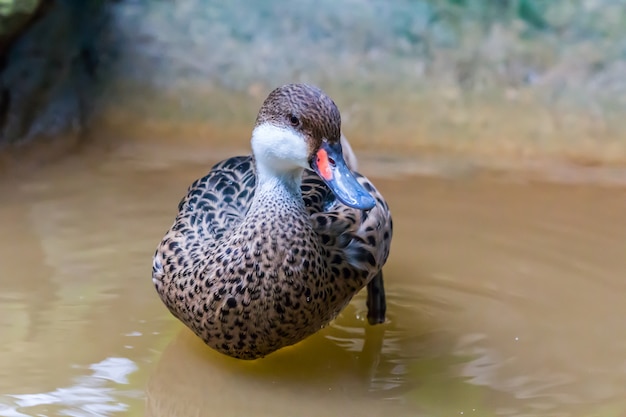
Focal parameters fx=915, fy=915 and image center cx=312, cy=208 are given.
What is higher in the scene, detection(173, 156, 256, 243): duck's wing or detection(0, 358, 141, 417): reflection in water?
detection(173, 156, 256, 243): duck's wing

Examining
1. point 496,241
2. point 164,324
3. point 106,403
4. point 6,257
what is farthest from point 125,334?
point 496,241

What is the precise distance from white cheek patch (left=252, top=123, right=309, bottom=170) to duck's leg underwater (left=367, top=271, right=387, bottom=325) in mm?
682

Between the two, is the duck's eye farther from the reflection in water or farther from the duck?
the reflection in water

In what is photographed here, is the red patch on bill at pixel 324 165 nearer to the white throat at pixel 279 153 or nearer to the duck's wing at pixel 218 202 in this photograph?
the white throat at pixel 279 153

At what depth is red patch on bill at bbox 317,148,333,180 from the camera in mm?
2328

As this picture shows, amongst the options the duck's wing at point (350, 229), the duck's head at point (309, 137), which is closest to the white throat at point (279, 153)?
the duck's head at point (309, 137)

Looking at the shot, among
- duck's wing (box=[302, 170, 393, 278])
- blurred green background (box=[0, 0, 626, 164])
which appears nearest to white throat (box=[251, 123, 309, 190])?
duck's wing (box=[302, 170, 393, 278])

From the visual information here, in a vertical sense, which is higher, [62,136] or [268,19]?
[268,19]

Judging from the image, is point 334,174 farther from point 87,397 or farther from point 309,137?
point 87,397

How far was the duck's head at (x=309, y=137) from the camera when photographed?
2307 millimetres

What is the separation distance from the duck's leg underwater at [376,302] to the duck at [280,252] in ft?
0.96

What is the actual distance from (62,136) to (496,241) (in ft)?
7.60

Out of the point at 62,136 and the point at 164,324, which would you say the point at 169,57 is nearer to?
the point at 62,136

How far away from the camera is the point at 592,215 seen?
12.3ft
